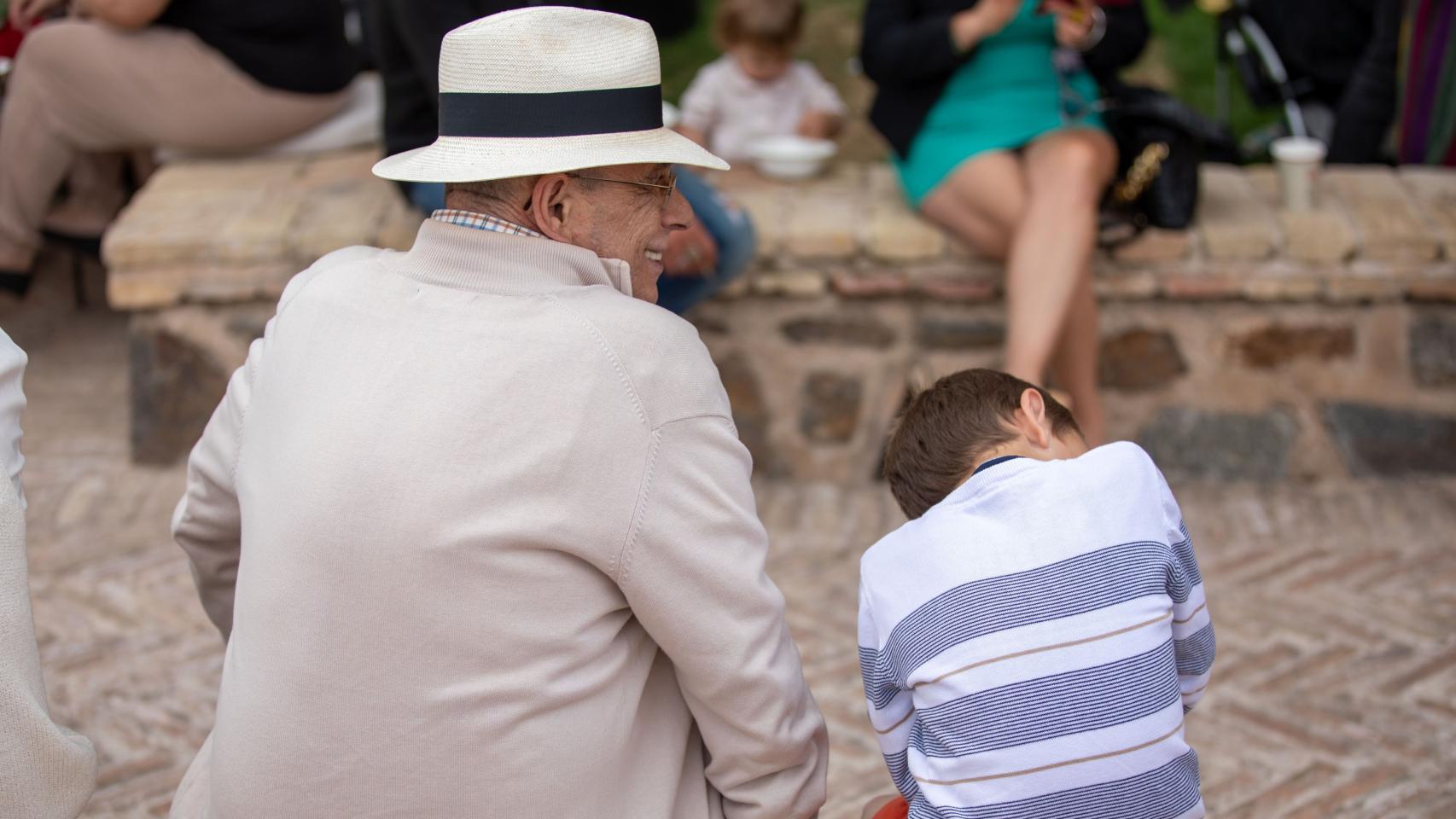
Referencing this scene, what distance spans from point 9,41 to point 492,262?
3473 mm

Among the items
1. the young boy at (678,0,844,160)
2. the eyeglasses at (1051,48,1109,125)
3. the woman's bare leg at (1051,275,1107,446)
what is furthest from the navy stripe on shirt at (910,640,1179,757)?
the young boy at (678,0,844,160)

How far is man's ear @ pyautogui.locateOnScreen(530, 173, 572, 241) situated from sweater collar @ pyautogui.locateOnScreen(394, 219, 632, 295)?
0.06 metres

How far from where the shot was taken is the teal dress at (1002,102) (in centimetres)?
353

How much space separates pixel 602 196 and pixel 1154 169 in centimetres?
226

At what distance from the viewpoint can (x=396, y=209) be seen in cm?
383

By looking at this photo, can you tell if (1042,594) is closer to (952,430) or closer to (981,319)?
(952,430)

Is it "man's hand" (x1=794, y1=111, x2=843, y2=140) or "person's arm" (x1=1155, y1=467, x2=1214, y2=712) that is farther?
"man's hand" (x1=794, y1=111, x2=843, y2=140)

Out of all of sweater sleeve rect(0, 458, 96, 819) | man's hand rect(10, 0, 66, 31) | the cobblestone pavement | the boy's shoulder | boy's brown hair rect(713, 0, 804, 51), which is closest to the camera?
sweater sleeve rect(0, 458, 96, 819)

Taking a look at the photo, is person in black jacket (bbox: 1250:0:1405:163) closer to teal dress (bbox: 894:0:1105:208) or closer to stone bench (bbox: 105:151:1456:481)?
stone bench (bbox: 105:151:1456:481)

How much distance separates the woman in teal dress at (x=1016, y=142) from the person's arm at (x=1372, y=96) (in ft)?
3.85

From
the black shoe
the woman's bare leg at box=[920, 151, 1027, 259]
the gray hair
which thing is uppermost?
the gray hair

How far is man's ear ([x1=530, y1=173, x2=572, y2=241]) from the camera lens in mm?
1662

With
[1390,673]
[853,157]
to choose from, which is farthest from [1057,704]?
[853,157]

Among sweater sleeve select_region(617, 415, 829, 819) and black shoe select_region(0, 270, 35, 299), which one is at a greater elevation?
sweater sleeve select_region(617, 415, 829, 819)
